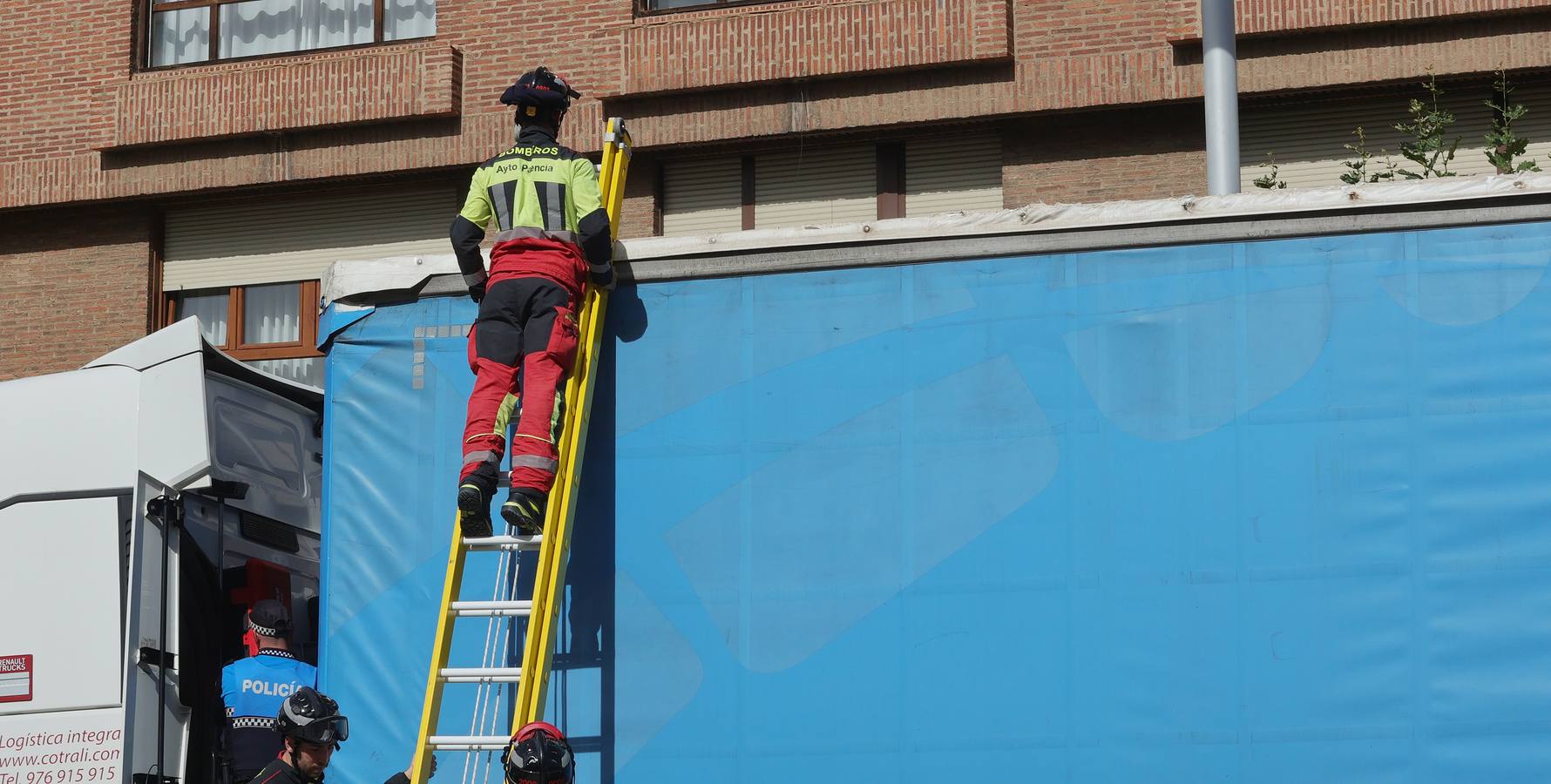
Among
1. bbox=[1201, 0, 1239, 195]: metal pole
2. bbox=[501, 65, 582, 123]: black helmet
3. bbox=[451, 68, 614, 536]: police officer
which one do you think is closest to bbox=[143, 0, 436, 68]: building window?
bbox=[501, 65, 582, 123]: black helmet

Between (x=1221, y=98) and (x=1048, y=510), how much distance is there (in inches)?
137

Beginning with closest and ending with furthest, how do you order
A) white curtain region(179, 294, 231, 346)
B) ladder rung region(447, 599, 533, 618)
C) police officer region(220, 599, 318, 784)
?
ladder rung region(447, 599, 533, 618)
police officer region(220, 599, 318, 784)
white curtain region(179, 294, 231, 346)

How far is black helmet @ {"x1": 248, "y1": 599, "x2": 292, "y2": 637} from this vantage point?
7582 millimetres

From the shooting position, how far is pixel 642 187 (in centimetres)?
1463

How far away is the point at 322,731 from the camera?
5922 mm

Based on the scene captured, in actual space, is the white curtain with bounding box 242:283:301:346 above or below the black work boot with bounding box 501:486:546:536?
above

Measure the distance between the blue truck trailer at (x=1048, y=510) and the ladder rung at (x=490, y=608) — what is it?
27cm

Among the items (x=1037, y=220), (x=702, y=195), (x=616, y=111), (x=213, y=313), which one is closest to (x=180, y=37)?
(x=213, y=313)

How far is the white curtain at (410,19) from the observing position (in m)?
15.5

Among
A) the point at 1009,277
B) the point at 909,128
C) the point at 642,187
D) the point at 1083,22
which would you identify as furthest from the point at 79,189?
the point at 1009,277

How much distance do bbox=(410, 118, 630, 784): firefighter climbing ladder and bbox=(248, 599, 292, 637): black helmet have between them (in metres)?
1.45

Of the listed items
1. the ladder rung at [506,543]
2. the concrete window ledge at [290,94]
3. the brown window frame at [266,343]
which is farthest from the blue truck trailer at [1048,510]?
the brown window frame at [266,343]

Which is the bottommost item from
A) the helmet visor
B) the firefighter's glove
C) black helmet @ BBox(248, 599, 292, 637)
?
the helmet visor

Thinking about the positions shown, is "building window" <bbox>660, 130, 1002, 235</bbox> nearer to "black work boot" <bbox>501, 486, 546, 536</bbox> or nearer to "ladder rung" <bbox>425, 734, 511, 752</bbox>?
"black work boot" <bbox>501, 486, 546, 536</bbox>
